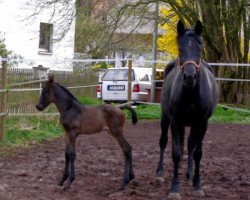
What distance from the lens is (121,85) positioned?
20.1m

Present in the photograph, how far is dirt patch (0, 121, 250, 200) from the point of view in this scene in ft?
20.5

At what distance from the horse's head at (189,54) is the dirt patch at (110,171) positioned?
54.4 inches

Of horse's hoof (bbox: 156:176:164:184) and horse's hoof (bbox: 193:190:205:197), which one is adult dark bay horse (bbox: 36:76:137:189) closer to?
horse's hoof (bbox: 156:176:164:184)

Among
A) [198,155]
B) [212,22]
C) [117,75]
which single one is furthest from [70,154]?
[117,75]

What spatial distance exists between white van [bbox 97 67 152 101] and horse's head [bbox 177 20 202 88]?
13416mm

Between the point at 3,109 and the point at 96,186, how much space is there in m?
4.08

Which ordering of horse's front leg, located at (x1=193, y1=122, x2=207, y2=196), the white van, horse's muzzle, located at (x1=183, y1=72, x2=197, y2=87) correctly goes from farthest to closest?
the white van < horse's front leg, located at (x1=193, y1=122, x2=207, y2=196) < horse's muzzle, located at (x1=183, y1=72, x2=197, y2=87)

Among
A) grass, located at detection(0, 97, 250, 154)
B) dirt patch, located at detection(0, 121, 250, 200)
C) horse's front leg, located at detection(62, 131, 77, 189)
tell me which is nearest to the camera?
dirt patch, located at detection(0, 121, 250, 200)

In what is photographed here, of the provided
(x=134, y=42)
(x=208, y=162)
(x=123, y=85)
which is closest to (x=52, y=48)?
(x=134, y=42)

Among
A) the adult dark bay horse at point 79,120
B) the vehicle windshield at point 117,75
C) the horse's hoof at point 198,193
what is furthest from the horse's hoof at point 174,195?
the vehicle windshield at point 117,75

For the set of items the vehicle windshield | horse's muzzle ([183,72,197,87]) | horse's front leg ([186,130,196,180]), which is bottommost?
horse's front leg ([186,130,196,180])

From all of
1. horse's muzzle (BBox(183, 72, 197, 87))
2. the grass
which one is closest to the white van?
the grass

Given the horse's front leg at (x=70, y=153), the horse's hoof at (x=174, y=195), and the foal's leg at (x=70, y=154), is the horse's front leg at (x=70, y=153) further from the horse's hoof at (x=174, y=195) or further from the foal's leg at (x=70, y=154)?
the horse's hoof at (x=174, y=195)

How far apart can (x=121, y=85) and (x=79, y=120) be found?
13542 mm
